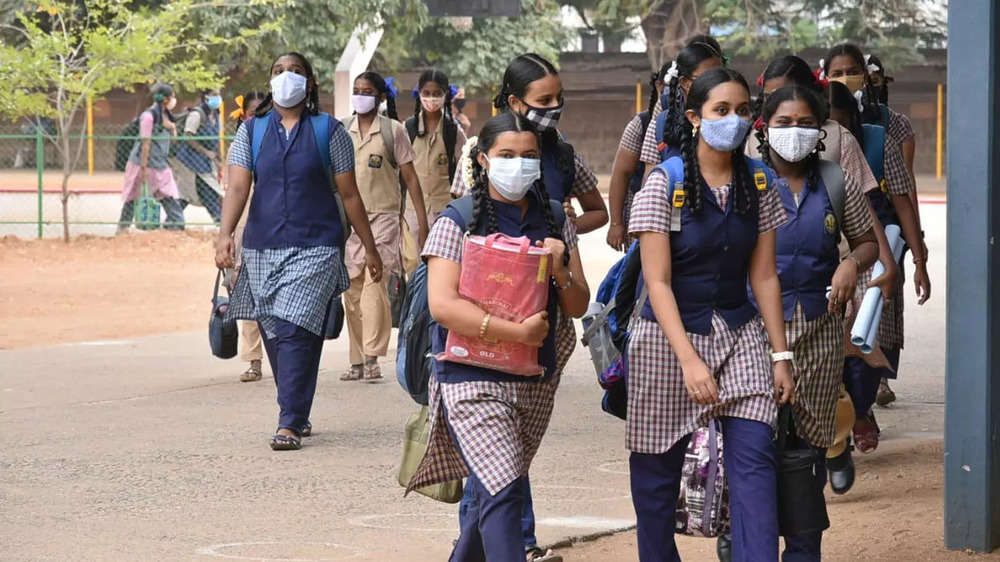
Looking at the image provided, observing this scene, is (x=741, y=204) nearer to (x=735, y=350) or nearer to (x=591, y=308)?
(x=735, y=350)

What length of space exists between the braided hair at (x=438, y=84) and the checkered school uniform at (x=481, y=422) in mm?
5316

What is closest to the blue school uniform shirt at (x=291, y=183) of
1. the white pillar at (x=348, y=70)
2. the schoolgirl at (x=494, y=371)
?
the schoolgirl at (x=494, y=371)

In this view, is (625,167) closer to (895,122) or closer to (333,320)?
(895,122)

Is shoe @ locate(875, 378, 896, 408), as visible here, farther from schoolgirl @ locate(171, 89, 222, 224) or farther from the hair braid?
schoolgirl @ locate(171, 89, 222, 224)

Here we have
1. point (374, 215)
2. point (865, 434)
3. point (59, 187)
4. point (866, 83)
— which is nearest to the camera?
point (865, 434)

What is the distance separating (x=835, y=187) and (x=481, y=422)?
1.61 m

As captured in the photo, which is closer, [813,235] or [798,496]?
[798,496]

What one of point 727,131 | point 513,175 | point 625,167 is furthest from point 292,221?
point 727,131

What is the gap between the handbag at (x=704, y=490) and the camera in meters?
5.15

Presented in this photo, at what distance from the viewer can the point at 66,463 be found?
7742mm

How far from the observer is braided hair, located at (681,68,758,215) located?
16.3 ft

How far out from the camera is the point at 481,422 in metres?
4.93

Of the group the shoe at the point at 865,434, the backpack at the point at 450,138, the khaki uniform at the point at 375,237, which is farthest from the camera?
the backpack at the point at 450,138

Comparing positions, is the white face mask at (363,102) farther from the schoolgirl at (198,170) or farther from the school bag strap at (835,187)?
the schoolgirl at (198,170)
